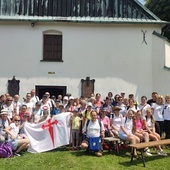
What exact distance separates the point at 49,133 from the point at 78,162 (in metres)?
1.88

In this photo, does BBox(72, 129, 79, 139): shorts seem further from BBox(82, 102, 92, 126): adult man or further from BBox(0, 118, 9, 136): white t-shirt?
BBox(0, 118, 9, 136): white t-shirt

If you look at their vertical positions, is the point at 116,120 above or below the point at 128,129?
above

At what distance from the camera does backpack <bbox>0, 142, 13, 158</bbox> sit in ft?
29.3

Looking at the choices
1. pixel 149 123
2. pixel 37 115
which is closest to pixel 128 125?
pixel 149 123

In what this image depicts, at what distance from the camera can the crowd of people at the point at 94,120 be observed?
9344 mm

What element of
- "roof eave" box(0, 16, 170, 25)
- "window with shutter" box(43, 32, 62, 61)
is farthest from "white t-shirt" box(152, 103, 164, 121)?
"window with shutter" box(43, 32, 62, 61)

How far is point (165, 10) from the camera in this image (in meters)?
24.6

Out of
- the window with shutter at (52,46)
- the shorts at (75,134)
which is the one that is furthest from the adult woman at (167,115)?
the window with shutter at (52,46)

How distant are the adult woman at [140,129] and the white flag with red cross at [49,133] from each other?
217 cm

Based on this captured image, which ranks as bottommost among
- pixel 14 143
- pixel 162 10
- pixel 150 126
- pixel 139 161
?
pixel 139 161

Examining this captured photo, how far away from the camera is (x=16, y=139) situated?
931 centimetres

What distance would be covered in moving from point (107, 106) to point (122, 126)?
1.54 metres

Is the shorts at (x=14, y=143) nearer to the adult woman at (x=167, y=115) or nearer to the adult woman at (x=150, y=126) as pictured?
the adult woman at (x=150, y=126)

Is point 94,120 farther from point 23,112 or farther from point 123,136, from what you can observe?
point 23,112
